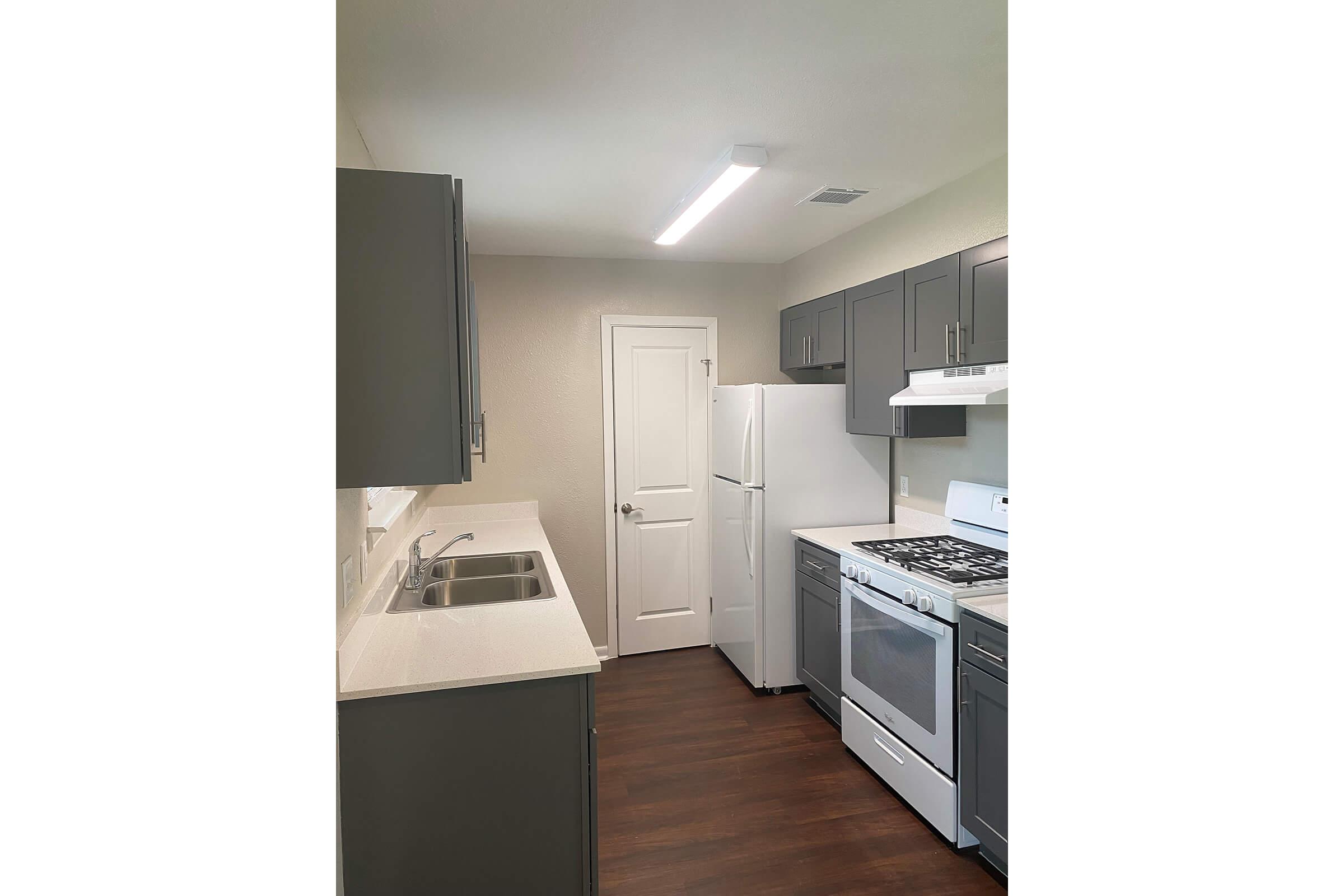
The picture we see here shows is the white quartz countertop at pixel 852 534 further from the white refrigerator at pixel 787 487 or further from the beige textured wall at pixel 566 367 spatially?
the beige textured wall at pixel 566 367

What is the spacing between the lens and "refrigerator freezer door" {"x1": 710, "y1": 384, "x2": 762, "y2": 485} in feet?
12.4

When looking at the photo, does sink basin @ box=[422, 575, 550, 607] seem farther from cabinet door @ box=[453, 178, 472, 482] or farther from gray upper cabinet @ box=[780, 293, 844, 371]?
gray upper cabinet @ box=[780, 293, 844, 371]

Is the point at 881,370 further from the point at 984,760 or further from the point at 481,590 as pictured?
the point at 481,590

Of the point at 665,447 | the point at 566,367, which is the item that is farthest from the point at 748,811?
the point at 566,367

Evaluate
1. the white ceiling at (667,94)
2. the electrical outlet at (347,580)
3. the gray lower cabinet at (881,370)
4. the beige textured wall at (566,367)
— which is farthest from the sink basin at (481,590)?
the gray lower cabinet at (881,370)

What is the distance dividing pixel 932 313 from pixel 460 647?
7.37 ft

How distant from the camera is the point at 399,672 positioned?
1.76m

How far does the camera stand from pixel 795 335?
4258 mm

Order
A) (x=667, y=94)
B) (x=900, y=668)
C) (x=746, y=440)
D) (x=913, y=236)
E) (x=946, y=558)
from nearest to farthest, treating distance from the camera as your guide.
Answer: (x=667, y=94)
(x=900, y=668)
(x=946, y=558)
(x=913, y=236)
(x=746, y=440)

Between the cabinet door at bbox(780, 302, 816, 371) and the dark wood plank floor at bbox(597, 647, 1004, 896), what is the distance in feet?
6.37
